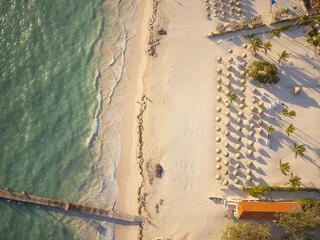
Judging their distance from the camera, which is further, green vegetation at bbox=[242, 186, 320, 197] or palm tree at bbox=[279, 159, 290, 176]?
green vegetation at bbox=[242, 186, 320, 197]

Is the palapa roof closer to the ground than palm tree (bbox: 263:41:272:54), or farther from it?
closer to the ground

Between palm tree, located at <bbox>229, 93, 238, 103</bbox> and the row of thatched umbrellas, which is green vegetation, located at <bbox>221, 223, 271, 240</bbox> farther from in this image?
palm tree, located at <bbox>229, 93, 238, 103</bbox>

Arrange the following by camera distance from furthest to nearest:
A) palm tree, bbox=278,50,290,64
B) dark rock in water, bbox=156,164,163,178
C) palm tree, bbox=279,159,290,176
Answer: dark rock in water, bbox=156,164,163,178, palm tree, bbox=278,50,290,64, palm tree, bbox=279,159,290,176

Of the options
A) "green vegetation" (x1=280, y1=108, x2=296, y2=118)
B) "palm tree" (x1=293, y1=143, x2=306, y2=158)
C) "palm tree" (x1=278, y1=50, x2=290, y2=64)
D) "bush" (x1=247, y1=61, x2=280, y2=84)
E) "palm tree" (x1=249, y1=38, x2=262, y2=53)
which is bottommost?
"palm tree" (x1=293, y1=143, x2=306, y2=158)

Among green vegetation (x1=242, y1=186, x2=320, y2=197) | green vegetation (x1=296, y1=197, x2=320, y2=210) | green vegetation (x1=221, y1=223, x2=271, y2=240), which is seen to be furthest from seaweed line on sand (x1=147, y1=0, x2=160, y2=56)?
green vegetation (x1=296, y1=197, x2=320, y2=210)

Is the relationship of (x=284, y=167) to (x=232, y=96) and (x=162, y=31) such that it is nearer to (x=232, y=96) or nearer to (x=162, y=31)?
(x=232, y=96)

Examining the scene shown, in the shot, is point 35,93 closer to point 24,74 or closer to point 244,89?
point 24,74

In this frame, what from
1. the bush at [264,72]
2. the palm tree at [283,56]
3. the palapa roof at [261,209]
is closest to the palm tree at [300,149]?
the palapa roof at [261,209]

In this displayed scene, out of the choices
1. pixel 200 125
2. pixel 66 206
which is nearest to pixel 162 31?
pixel 200 125
